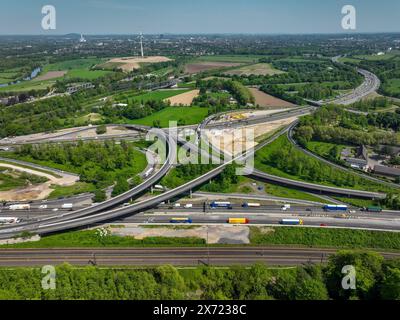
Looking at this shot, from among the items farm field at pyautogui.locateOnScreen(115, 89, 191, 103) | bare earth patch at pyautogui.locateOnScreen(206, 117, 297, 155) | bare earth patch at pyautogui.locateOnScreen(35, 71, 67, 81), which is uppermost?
bare earth patch at pyautogui.locateOnScreen(35, 71, 67, 81)

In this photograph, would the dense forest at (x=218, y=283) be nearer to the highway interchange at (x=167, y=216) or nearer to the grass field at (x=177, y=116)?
the highway interchange at (x=167, y=216)

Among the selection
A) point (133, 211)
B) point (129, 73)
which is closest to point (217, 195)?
point (133, 211)

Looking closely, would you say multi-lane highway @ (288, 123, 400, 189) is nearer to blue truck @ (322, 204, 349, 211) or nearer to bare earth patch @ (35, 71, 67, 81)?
blue truck @ (322, 204, 349, 211)

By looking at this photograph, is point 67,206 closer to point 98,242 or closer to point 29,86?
point 98,242

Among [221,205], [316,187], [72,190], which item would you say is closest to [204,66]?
[72,190]

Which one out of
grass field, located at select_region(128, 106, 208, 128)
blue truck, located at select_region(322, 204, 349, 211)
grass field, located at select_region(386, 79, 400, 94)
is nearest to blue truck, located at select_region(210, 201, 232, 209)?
blue truck, located at select_region(322, 204, 349, 211)
